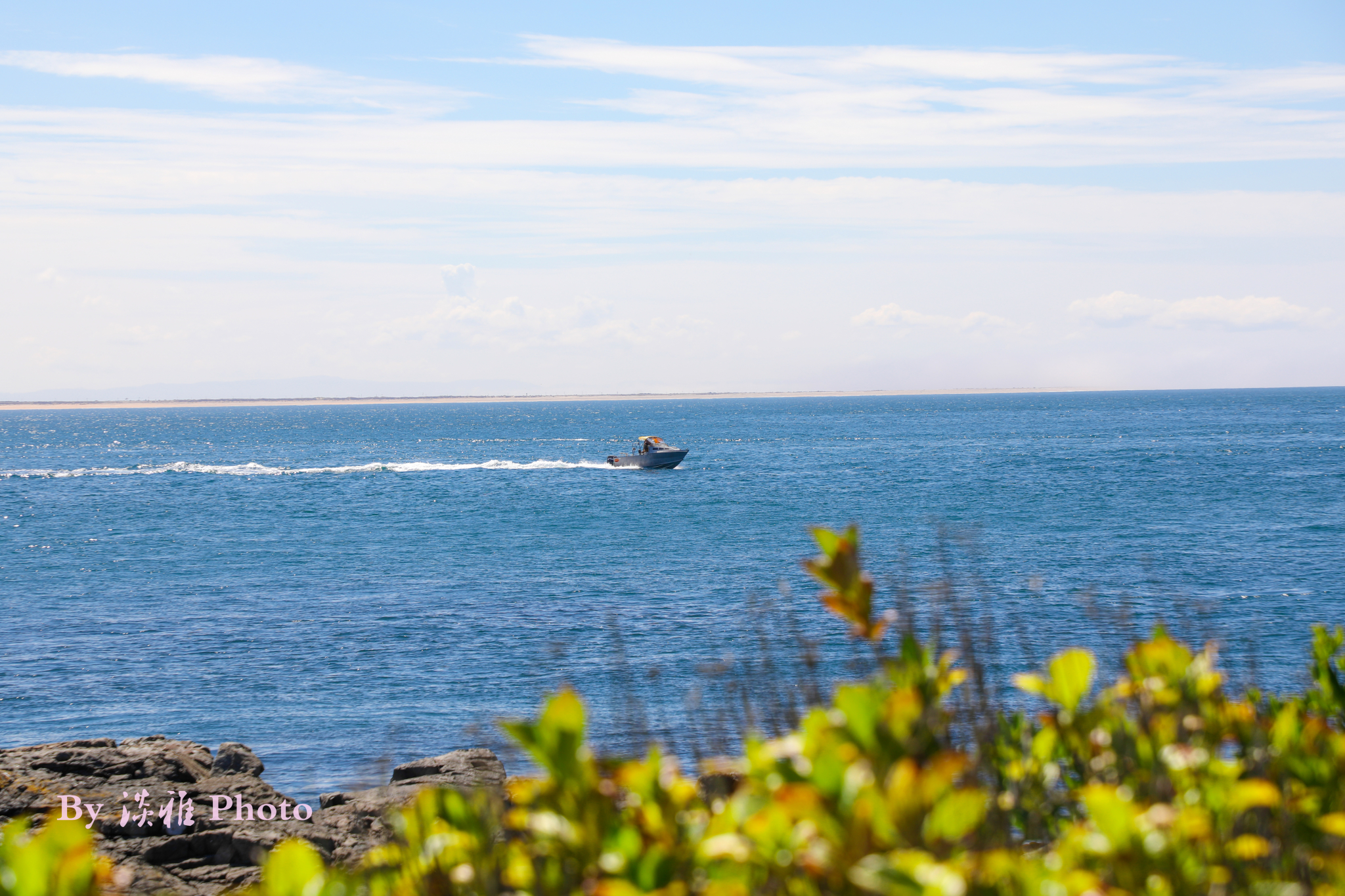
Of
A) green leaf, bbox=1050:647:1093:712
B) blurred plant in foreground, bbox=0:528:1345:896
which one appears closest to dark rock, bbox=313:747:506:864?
blurred plant in foreground, bbox=0:528:1345:896

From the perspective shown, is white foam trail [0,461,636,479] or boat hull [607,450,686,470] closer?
boat hull [607,450,686,470]

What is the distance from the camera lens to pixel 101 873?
318 cm

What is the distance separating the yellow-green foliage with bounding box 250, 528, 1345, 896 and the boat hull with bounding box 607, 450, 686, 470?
73700mm

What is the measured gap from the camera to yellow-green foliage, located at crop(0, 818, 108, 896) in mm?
2553

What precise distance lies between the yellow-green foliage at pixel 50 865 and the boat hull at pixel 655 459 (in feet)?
246

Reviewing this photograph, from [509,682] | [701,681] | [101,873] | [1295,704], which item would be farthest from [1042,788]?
[509,682]

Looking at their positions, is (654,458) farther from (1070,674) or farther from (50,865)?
(50,865)

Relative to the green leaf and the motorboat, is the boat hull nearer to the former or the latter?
the motorboat

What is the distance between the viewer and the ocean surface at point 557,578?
2172 cm

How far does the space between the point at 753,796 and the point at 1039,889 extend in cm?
76

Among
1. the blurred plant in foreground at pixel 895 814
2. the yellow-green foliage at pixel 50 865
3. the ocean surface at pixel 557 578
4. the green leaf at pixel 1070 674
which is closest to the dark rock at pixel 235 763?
the ocean surface at pixel 557 578

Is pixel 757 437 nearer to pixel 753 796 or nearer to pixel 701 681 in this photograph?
pixel 701 681

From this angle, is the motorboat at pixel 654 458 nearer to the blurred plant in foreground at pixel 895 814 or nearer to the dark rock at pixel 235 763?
the dark rock at pixel 235 763

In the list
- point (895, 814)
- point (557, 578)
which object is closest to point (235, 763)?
point (895, 814)
